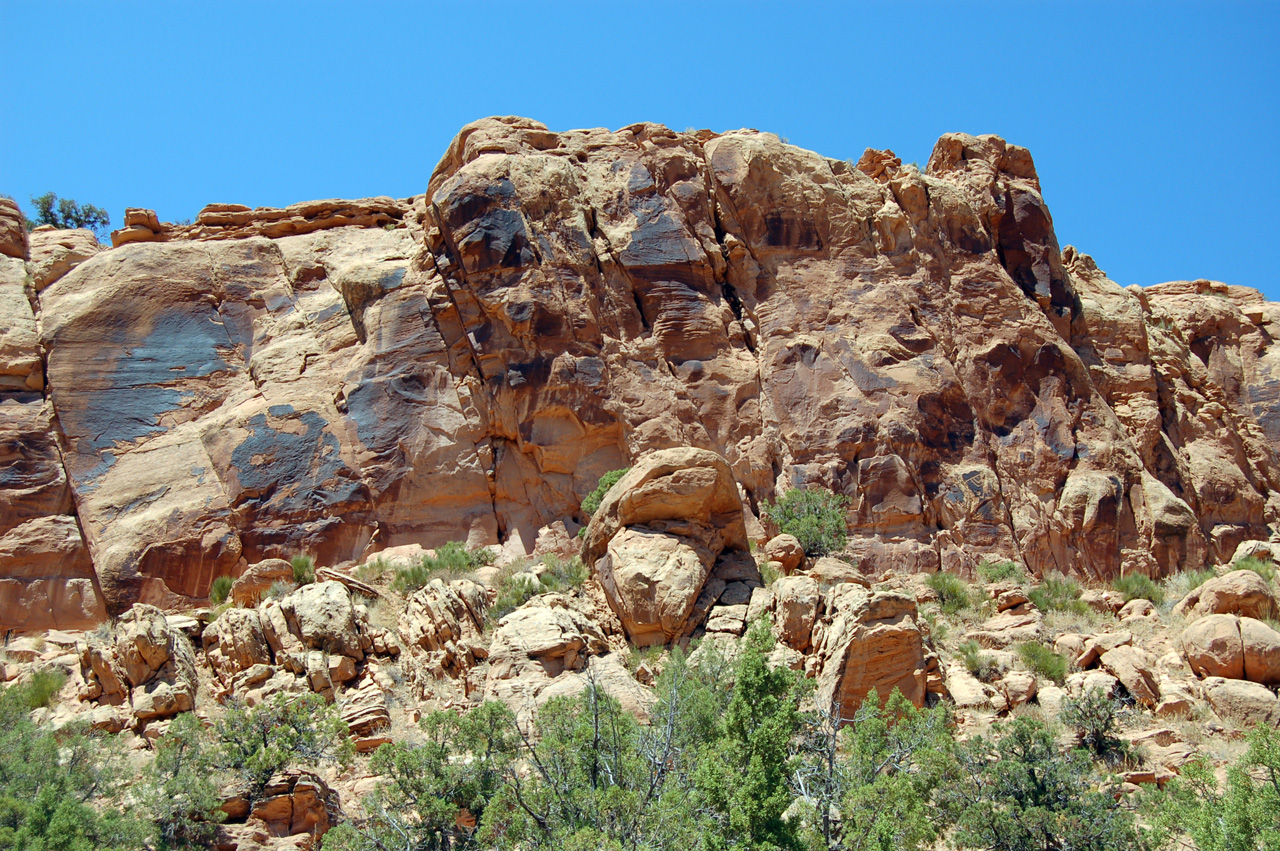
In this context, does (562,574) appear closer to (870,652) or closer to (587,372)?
(587,372)

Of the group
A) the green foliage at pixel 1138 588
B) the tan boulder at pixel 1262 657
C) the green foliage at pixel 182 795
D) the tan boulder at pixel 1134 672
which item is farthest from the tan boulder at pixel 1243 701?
the green foliage at pixel 182 795

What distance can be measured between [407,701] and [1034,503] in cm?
1427

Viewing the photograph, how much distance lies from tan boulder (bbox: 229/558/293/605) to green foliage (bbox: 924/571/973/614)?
12052 mm

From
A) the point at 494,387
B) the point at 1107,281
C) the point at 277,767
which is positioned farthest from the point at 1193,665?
the point at 1107,281

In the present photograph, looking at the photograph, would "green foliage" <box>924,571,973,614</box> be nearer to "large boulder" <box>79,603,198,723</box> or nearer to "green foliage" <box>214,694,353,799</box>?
"green foliage" <box>214,694,353,799</box>

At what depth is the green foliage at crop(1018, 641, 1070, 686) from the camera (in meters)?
15.2

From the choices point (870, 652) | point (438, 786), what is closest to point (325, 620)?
point (438, 786)

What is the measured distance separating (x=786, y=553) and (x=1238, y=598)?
7013 mm

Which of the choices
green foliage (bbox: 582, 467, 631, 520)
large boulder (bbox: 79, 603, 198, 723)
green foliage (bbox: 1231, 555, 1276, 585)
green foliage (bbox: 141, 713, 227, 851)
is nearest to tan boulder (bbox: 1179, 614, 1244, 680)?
green foliage (bbox: 1231, 555, 1276, 585)

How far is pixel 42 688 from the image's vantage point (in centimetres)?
1514

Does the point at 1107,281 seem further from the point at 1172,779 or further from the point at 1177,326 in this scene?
the point at 1172,779

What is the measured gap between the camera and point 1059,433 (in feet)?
75.7

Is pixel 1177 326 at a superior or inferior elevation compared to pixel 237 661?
superior

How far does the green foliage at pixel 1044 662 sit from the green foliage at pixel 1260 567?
4941 millimetres
